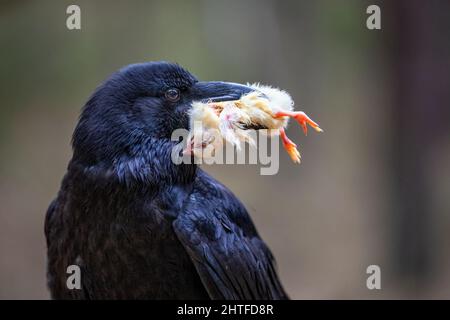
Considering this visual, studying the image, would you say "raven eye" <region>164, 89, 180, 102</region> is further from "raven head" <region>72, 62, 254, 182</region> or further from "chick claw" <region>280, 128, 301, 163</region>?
"chick claw" <region>280, 128, 301, 163</region>

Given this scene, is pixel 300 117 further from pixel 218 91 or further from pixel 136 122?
pixel 136 122

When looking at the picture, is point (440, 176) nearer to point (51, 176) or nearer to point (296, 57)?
point (296, 57)

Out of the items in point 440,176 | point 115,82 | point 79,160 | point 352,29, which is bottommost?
point 440,176

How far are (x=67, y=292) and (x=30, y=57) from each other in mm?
4292

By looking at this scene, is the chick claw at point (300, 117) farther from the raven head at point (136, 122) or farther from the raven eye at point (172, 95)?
the raven eye at point (172, 95)

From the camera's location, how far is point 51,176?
7195 millimetres

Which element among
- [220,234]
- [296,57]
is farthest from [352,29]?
[220,234]

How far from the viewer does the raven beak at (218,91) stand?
310 centimetres

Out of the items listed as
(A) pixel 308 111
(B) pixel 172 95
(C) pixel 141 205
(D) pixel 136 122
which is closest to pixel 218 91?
(B) pixel 172 95

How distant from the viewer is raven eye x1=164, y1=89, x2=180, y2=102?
3074 millimetres

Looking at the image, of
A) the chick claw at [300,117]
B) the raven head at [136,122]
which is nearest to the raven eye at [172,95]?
the raven head at [136,122]

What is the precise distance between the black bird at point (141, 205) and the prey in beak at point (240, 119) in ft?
0.20

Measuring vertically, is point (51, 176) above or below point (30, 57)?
below

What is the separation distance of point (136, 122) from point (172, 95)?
255mm
